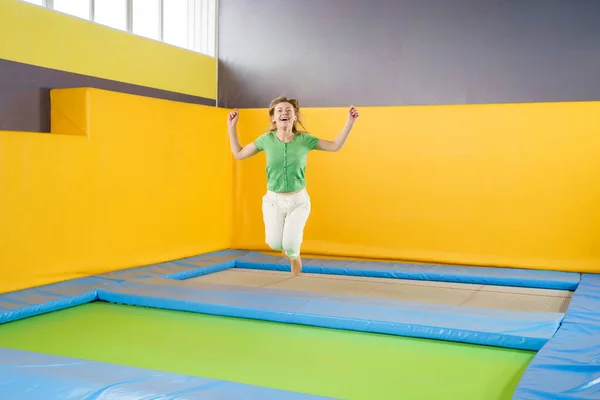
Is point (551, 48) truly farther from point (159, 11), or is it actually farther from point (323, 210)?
point (159, 11)

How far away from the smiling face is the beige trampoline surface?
4.00 ft

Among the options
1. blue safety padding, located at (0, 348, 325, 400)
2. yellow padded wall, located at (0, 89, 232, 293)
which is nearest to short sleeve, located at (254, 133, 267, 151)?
yellow padded wall, located at (0, 89, 232, 293)

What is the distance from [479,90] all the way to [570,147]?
3.64 ft

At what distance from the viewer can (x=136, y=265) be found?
5461 millimetres

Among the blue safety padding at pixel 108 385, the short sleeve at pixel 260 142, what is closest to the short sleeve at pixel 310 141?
the short sleeve at pixel 260 142

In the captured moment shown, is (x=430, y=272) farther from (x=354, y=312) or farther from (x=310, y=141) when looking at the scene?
(x=354, y=312)

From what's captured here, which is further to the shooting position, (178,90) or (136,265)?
(178,90)

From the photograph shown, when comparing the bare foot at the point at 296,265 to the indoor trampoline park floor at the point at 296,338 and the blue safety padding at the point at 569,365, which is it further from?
the blue safety padding at the point at 569,365

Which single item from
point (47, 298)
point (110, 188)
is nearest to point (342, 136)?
point (110, 188)

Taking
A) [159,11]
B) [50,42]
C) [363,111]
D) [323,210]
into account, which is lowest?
[323,210]

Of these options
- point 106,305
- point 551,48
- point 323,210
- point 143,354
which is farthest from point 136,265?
point 551,48

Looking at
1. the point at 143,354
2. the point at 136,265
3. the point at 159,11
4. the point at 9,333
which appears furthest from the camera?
the point at 159,11

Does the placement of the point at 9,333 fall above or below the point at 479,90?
below

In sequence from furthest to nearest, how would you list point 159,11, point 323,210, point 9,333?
1. point 159,11
2. point 323,210
3. point 9,333
